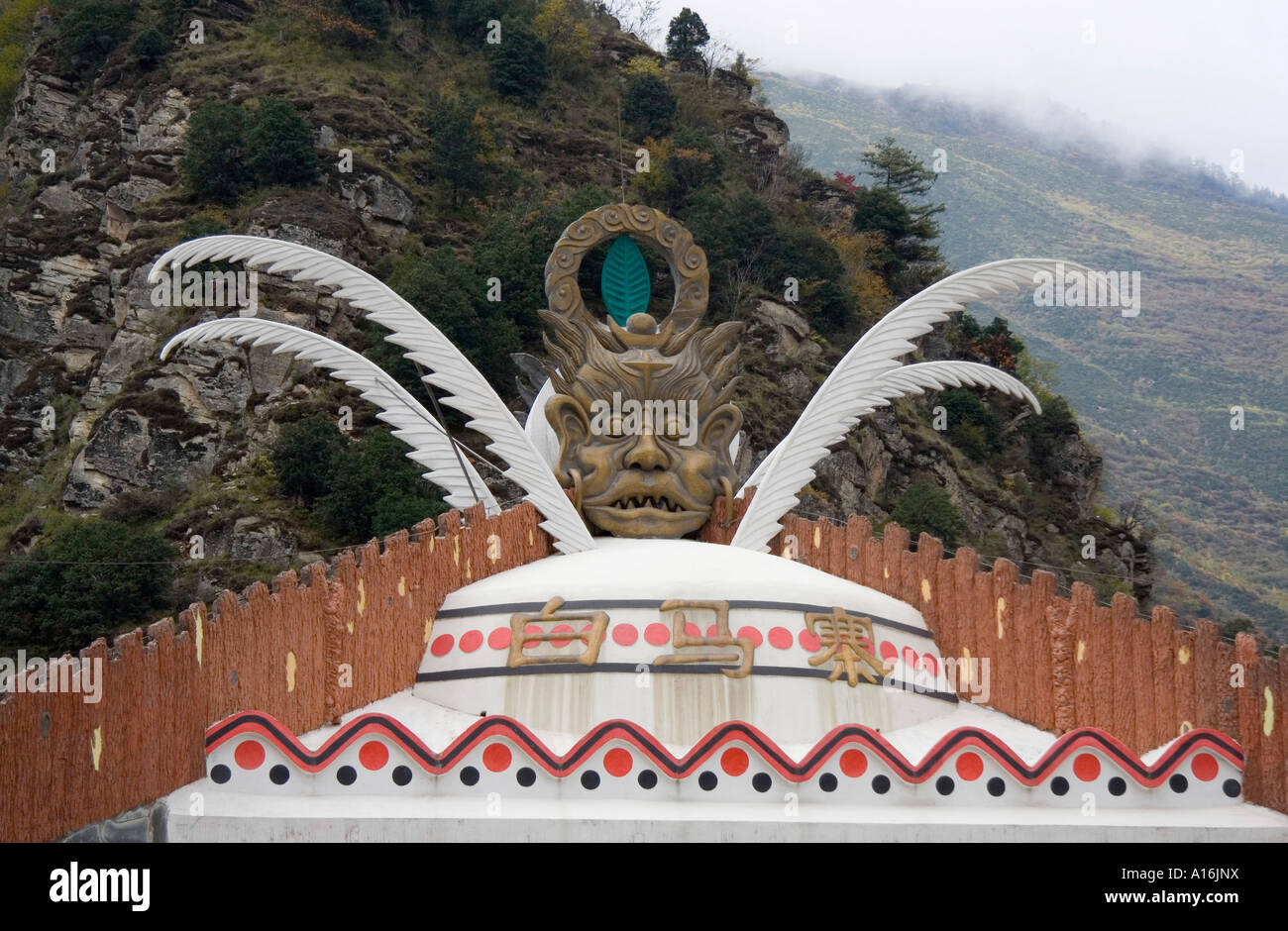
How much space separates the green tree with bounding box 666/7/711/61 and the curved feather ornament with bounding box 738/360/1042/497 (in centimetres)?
4593

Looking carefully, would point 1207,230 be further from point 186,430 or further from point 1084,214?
point 186,430

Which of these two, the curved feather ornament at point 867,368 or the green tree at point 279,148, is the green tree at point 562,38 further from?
the curved feather ornament at point 867,368

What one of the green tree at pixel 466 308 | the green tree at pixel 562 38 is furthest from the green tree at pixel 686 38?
the green tree at pixel 466 308

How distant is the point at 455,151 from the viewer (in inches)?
1972

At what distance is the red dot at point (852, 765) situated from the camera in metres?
13.7

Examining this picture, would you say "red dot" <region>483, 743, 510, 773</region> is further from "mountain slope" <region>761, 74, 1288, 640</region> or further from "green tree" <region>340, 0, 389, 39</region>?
"green tree" <region>340, 0, 389, 39</region>

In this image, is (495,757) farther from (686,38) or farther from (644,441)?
(686,38)

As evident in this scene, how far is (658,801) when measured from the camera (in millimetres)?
13445

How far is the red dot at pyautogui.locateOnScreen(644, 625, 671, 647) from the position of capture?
49.2 feet

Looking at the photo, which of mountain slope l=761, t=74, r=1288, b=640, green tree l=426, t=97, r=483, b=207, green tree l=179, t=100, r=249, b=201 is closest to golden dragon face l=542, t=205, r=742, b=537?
mountain slope l=761, t=74, r=1288, b=640

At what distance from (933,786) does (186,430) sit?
1146 inches

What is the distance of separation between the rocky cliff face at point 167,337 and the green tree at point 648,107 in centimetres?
166

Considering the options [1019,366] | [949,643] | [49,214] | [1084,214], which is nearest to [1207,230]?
[1084,214]

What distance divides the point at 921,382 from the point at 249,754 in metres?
8.35
